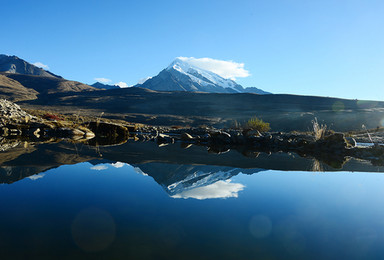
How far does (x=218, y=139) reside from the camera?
1762cm

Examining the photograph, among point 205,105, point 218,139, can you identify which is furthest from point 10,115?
point 205,105

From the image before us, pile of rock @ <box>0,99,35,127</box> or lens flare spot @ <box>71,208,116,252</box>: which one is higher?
pile of rock @ <box>0,99,35,127</box>

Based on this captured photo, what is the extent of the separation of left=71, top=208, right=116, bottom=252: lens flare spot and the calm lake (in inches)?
0.4

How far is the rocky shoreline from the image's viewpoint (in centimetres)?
1233

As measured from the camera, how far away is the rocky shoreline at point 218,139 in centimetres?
1233

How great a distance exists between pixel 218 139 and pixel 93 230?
15105mm

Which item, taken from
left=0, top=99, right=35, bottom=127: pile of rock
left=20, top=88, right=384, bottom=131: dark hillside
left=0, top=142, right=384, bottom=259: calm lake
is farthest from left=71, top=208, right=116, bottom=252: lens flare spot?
left=20, top=88, right=384, bottom=131: dark hillside

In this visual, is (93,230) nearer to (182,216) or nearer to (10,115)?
(182,216)

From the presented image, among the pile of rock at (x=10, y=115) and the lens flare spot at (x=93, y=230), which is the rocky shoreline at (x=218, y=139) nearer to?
the pile of rock at (x=10, y=115)

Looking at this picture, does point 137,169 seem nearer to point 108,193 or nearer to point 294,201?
point 108,193

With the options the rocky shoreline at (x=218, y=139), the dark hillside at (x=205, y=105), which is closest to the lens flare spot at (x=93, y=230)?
the rocky shoreline at (x=218, y=139)

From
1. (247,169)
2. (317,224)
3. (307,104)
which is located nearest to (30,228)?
(317,224)

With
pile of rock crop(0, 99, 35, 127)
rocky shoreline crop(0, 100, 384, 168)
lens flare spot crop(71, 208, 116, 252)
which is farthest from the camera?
pile of rock crop(0, 99, 35, 127)

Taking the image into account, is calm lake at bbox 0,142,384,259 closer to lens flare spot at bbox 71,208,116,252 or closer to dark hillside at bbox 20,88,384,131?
lens flare spot at bbox 71,208,116,252
